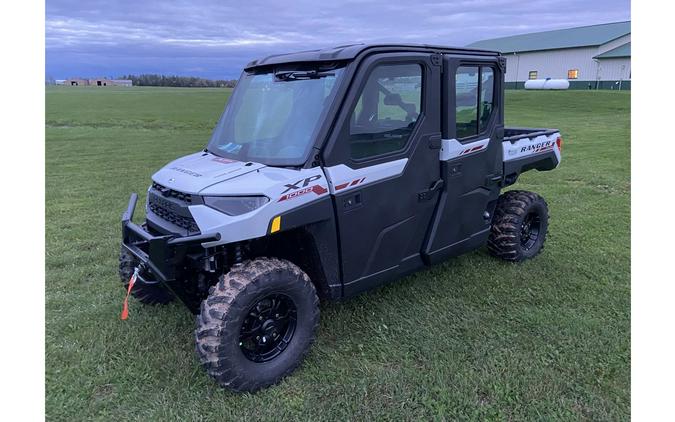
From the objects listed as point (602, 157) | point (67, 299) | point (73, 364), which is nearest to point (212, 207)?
point (73, 364)

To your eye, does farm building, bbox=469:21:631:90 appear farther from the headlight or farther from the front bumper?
the front bumper

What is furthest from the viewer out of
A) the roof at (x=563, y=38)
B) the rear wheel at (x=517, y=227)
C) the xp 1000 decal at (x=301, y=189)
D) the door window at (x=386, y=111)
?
the roof at (x=563, y=38)

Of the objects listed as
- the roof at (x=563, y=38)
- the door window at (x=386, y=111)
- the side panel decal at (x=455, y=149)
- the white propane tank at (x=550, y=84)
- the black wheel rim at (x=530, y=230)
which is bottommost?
the black wheel rim at (x=530, y=230)

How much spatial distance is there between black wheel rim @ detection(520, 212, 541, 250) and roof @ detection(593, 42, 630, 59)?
45022mm

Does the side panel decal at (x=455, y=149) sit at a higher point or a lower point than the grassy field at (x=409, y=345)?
higher

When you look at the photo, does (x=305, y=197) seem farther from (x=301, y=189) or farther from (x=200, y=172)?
(x=200, y=172)

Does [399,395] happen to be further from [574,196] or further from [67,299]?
[574,196]

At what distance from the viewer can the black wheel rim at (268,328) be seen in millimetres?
3350

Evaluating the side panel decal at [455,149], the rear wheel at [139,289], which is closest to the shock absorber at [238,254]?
the rear wheel at [139,289]

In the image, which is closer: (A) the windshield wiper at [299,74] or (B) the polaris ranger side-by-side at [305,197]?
(B) the polaris ranger side-by-side at [305,197]

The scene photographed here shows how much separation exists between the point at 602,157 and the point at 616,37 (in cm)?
4145

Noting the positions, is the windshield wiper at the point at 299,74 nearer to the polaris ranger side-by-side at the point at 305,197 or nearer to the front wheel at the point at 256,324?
the polaris ranger side-by-side at the point at 305,197

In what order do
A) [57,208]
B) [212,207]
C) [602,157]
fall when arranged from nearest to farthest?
[212,207] → [57,208] → [602,157]

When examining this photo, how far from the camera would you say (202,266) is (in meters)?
3.35
